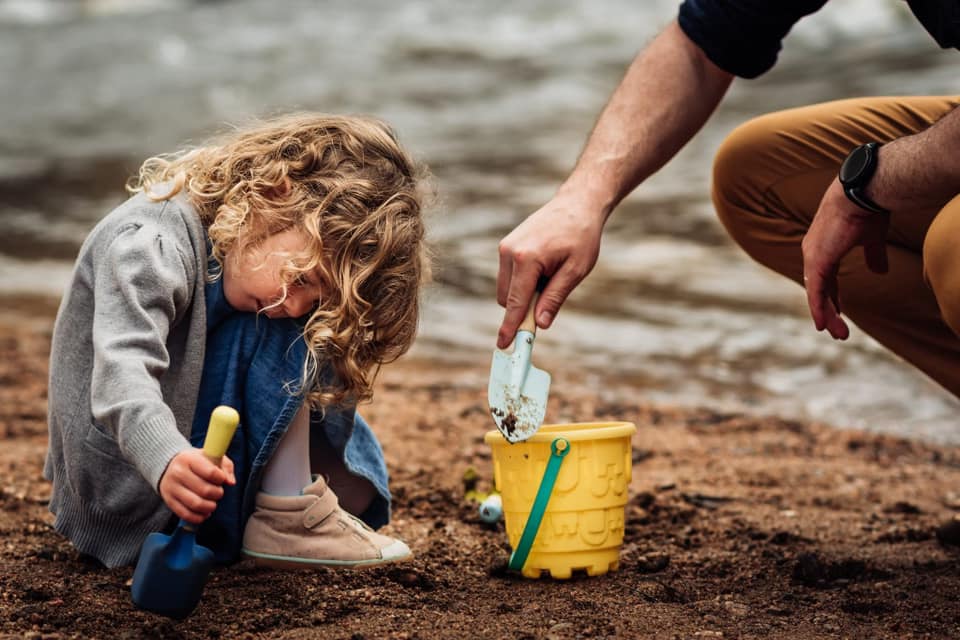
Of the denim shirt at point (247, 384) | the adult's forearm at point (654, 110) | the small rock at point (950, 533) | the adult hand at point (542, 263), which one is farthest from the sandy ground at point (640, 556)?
the adult's forearm at point (654, 110)

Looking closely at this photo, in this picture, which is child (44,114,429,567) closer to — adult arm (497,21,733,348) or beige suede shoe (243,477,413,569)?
beige suede shoe (243,477,413,569)

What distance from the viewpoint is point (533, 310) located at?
223 centimetres

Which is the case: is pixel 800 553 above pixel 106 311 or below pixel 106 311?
below

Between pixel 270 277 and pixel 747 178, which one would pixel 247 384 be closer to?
pixel 270 277

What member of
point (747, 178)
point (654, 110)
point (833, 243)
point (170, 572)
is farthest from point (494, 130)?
point (170, 572)

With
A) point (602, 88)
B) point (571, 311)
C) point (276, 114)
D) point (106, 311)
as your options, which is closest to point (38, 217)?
point (571, 311)

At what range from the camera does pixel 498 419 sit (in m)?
2.18

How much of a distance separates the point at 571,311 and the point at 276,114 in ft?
10.1

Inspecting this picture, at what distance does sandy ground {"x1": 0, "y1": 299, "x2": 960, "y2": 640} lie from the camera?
6.61 ft

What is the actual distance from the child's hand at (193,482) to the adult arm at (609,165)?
0.70 metres

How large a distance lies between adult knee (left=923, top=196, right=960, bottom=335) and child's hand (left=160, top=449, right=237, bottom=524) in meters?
1.38

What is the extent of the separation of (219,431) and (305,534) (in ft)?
2.01

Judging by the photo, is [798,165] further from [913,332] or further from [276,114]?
[276,114]

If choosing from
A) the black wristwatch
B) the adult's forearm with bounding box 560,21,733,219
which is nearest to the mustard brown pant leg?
the adult's forearm with bounding box 560,21,733,219
